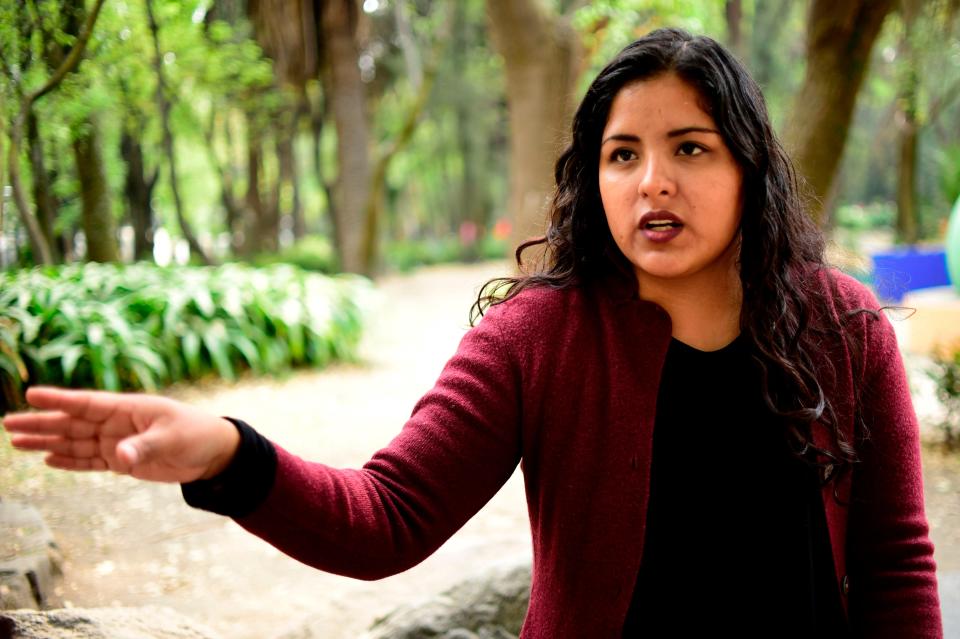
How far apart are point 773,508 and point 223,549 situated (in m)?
2.40

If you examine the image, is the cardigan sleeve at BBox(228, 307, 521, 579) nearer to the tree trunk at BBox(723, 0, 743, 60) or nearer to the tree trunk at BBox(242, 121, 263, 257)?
the tree trunk at BBox(723, 0, 743, 60)

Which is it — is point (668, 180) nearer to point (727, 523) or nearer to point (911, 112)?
point (727, 523)

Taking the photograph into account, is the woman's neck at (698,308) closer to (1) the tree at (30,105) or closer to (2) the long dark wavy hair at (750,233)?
(2) the long dark wavy hair at (750,233)

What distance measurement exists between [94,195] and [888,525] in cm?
205

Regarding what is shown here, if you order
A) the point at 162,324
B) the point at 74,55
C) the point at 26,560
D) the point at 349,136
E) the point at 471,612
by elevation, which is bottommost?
the point at 471,612

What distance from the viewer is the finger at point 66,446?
97 cm

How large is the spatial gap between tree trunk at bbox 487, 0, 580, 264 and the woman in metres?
4.41

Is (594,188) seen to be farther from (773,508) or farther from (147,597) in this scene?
(147,597)

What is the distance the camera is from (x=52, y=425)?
3.16 ft

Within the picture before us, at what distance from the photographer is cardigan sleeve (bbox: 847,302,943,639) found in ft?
4.70

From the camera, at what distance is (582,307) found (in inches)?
57.7

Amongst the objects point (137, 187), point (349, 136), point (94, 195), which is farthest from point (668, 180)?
point (349, 136)

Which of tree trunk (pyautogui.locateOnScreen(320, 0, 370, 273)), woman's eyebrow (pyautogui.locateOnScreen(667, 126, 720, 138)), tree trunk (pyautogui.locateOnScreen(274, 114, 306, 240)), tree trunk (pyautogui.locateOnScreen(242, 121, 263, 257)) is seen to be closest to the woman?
woman's eyebrow (pyautogui.locateOnScreen(667, 126, 720, 138))

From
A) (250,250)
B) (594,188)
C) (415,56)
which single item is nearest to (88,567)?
(594,188)
